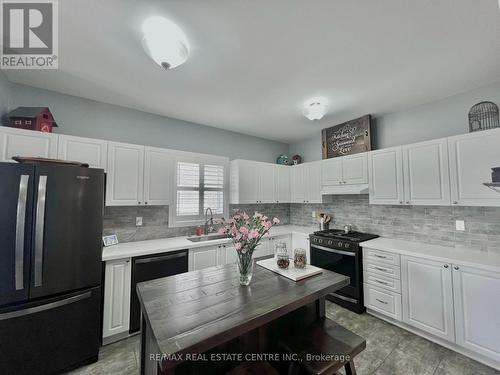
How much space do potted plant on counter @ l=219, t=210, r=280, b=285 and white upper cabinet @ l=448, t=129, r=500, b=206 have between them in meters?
2.32

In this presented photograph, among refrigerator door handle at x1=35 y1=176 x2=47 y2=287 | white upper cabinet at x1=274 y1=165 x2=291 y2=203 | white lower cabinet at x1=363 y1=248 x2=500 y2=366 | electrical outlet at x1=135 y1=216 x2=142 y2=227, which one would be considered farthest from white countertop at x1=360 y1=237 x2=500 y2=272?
refrigerator door handle at x1=35 y1=176 x2=47 y2=287

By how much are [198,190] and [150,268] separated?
4.33 feet

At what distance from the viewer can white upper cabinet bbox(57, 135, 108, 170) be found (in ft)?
7.38

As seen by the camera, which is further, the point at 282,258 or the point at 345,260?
the point at 345,260

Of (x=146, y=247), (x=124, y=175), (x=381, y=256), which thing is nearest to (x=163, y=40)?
(x=124, y=175)

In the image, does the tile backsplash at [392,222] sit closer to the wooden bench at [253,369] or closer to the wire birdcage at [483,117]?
the wire birdcage at [483,117]

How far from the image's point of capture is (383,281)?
2.63 metres

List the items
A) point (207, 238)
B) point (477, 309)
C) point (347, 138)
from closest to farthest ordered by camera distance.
Result: 1. point (477, 309)
2. point (207, 238)
3. point (347, 138)

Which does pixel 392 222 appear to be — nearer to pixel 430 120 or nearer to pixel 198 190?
pixel 430 120

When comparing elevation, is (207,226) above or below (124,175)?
below

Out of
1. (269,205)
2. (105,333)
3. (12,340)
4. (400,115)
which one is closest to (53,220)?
(12,340)

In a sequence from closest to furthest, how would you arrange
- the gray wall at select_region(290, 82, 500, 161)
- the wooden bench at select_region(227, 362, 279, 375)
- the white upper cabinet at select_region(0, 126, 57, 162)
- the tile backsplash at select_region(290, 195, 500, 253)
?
the wooden bench at select_region(227, 362, 279, 375), the white upper cabinet at select_region(0, 126, 57, 162), the tile backsplash at select_region(290, 195, 500, 253), the gray wall at select_region(290, 82, 500, 161)

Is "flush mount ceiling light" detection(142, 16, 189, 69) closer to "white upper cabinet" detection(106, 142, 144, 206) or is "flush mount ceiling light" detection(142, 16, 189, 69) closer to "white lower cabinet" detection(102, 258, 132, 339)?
"white upper cabinet" detection(106, 142, 144, 206)

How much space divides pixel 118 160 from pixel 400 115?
3973 mm
